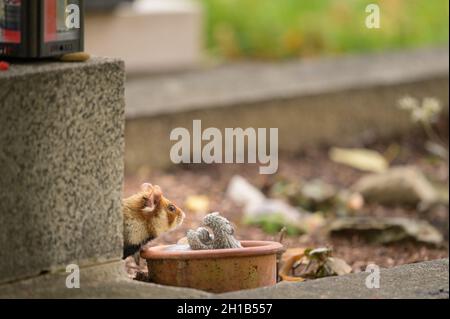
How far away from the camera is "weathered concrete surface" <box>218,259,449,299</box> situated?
3.74 metres

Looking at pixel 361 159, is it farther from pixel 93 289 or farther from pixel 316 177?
pixel 93 289

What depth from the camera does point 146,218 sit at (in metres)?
4.20

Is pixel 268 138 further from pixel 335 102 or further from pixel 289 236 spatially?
pixel 289 236

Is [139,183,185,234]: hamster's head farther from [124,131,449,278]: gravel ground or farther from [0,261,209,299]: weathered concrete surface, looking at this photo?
[124,131,449,278]: gravel ground

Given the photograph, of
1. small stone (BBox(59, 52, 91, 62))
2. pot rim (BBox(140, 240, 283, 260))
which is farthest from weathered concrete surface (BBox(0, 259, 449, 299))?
small stone (BBox(59, 52, 91, 62))

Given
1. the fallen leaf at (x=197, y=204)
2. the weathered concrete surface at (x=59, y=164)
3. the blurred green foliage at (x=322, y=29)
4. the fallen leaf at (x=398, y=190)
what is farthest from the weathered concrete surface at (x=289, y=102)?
the weathered concrete surface at (x=59, y=164)

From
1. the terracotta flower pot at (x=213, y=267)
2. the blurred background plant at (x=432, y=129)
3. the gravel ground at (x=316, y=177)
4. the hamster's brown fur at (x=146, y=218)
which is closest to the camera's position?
the terracotta flower pot at (x=213, y=267)

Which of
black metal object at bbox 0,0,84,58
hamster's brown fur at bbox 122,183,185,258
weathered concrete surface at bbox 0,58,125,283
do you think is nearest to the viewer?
weathered concrete surface at bbox 0,58,125,283

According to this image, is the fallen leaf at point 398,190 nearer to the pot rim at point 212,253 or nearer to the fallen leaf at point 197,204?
the fallen leaf at point 197,204

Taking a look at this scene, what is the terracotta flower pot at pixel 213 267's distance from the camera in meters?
4.01

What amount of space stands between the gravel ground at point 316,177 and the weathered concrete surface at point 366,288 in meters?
1.30

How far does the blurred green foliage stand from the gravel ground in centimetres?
292
